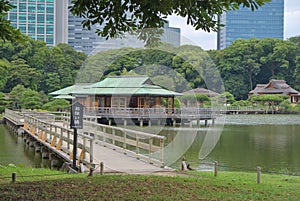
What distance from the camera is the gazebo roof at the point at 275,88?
194 ft

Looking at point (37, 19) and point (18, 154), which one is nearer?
point (18, 154)

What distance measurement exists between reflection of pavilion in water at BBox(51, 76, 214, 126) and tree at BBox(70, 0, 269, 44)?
25.6 meters

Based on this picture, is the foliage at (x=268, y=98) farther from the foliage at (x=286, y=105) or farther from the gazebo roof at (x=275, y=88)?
the gazebo roof at (x=275, y=88)

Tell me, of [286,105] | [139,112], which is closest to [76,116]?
[139,112]

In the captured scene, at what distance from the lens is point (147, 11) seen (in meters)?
6.66

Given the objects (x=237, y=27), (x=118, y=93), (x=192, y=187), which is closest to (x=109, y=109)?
(x=118, y=93)

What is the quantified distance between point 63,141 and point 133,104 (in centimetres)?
2083

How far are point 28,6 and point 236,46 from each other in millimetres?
43569

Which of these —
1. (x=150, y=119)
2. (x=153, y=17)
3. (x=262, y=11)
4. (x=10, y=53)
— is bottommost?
(x=150, y=119)

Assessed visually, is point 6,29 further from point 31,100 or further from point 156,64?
point 31,100

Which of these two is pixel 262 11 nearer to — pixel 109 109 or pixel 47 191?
pixel 109 109

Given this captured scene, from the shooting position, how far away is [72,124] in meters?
10.4

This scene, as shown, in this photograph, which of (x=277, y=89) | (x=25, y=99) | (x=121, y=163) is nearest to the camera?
(x=121, y=163)

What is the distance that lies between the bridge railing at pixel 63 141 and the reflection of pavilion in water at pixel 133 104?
11.5 meters
